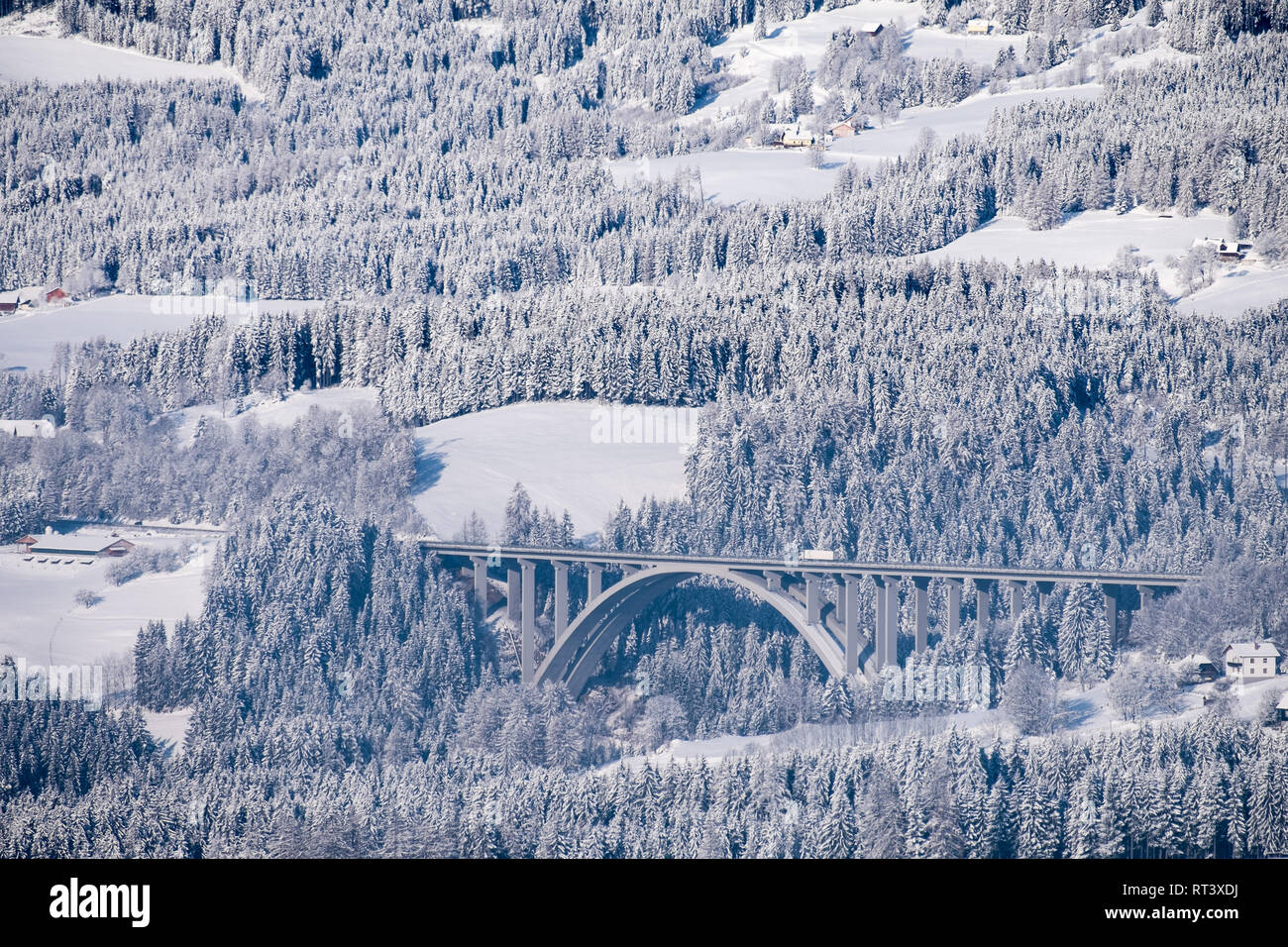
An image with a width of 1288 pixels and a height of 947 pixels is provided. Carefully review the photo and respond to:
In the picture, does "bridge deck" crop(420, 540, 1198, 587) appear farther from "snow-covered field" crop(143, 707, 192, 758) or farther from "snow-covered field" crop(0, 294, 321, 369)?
"snow-covered field" crop(0, 294, 321, 369)

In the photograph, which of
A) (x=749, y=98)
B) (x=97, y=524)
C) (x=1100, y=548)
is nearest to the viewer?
(x=1100, y=548)

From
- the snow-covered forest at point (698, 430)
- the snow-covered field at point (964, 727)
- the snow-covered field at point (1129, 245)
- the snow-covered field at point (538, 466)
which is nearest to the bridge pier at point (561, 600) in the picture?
the snow-covered forest at point (698, 430)

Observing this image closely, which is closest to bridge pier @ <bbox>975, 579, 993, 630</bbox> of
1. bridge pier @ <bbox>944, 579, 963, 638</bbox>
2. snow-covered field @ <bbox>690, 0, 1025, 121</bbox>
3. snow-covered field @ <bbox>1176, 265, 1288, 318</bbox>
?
bridge pier @ <bbox>944, 579, 963, 638</bbox>

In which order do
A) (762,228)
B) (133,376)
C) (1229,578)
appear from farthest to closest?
1. (762,228)
2. (133,376)
3. (1229,578)
